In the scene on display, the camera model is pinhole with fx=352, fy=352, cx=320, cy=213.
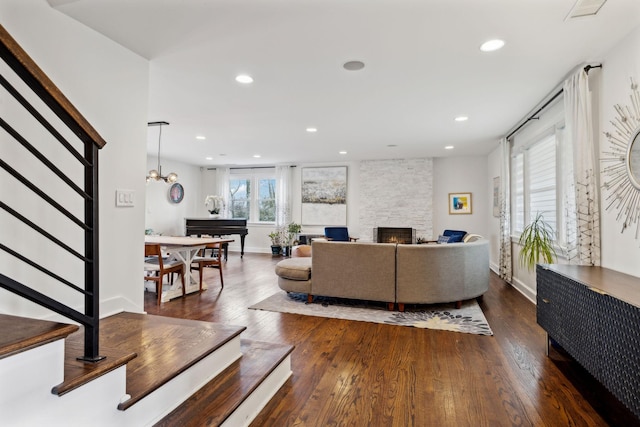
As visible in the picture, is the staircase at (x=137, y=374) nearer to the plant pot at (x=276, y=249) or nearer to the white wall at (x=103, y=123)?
the white wall at (x=103, y=123)

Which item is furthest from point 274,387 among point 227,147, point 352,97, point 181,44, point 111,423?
point 227,147

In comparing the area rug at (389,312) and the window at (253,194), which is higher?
the window at (253,194)

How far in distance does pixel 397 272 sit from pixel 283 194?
566cm

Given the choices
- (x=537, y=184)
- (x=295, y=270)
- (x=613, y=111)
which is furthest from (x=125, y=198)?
(x=537, y=184)

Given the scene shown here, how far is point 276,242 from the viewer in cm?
910

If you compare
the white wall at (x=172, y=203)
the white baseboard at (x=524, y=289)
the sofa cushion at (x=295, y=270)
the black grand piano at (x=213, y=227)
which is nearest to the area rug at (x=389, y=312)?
the sofa cushion at (x=295, y=270)

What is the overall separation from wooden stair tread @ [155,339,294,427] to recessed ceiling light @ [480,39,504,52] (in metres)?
2.67

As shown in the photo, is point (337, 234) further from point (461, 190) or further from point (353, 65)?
point (353, 65)

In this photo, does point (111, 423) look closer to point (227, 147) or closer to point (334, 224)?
point (227, 147)

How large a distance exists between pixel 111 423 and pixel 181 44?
8.25ft

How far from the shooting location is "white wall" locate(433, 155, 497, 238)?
781 centimetres

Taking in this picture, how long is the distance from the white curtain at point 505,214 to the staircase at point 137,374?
4.51 m

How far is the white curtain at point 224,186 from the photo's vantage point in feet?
31.9

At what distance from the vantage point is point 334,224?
8.89 metres
